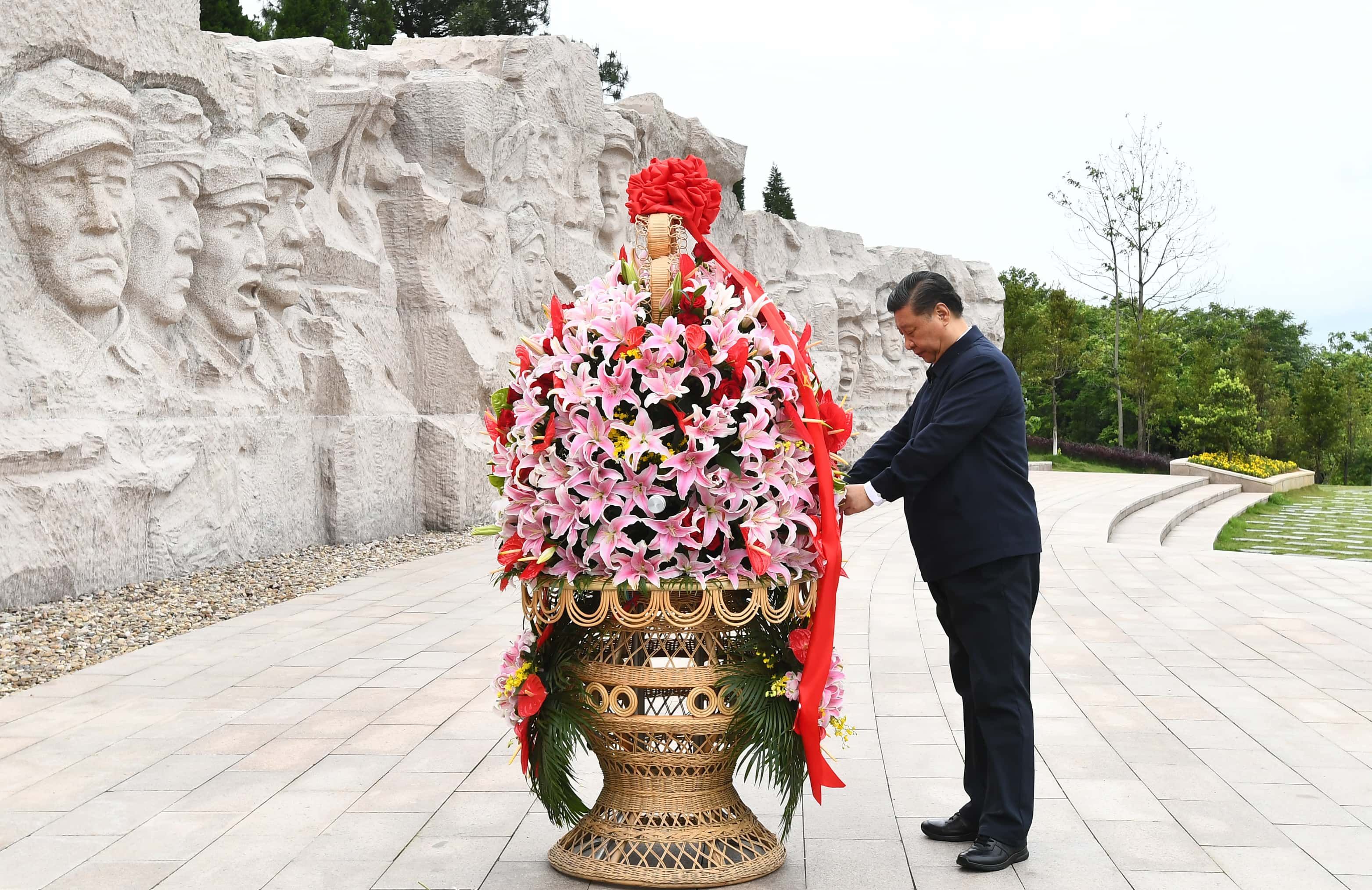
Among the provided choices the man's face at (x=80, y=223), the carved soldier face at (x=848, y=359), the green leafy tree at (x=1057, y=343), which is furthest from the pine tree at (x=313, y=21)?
the green leafy tree at (x=1057, y=343)

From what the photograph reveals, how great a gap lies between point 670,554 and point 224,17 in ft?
47.1

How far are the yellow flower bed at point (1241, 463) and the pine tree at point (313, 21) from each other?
62.2ft

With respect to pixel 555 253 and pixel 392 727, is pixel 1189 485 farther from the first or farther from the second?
pixel 392 727

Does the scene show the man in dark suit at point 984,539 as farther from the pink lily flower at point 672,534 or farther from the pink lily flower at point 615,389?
the pink lily flower at point 615,389

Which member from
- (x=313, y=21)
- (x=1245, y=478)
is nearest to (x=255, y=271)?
(x=313, y=21)

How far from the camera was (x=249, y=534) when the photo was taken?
827cm

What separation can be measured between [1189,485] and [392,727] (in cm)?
1949

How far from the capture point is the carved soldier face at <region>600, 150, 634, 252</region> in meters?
15.7

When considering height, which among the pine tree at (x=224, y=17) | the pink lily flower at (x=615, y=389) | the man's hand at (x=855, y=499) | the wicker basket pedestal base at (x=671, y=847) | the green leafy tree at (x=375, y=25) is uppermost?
the green leafy tree at (x=375, y=25)

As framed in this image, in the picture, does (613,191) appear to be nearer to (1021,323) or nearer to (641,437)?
(641,437)

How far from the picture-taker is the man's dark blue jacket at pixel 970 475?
119 inches

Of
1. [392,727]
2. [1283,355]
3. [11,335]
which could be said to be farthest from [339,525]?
[1283,355]

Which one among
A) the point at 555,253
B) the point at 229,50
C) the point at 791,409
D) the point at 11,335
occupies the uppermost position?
the point at 229,50

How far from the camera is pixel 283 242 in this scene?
9008mm
